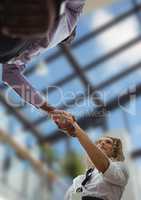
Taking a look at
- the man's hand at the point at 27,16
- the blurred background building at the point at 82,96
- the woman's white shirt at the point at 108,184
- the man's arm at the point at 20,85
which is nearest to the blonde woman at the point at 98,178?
the woman's white shirt at the point at 108,184

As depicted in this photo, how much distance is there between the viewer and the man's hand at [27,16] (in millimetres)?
589

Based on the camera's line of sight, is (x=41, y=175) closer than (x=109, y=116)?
Yes

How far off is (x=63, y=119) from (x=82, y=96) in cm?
401

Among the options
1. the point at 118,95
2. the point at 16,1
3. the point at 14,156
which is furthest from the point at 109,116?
the point at 16,1

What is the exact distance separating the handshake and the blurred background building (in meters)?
2.38

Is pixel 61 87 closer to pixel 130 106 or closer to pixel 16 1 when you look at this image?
pixel 130 106

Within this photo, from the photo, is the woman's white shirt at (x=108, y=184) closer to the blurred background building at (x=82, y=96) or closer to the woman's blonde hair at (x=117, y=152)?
the woman's blonde hair at (x=117, y=152)

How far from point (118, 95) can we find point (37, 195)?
238cm

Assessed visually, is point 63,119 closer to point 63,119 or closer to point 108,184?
point 63,119

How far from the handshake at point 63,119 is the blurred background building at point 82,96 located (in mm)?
2381

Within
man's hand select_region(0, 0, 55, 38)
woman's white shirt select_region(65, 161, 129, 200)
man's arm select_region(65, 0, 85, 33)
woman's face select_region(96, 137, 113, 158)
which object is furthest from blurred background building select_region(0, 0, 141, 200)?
man's hand select_region(0, 0, 55, 38)

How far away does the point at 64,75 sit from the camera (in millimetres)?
5180

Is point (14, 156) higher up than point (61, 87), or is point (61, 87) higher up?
point (61, 87)

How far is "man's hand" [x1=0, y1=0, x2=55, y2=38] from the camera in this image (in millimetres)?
589
